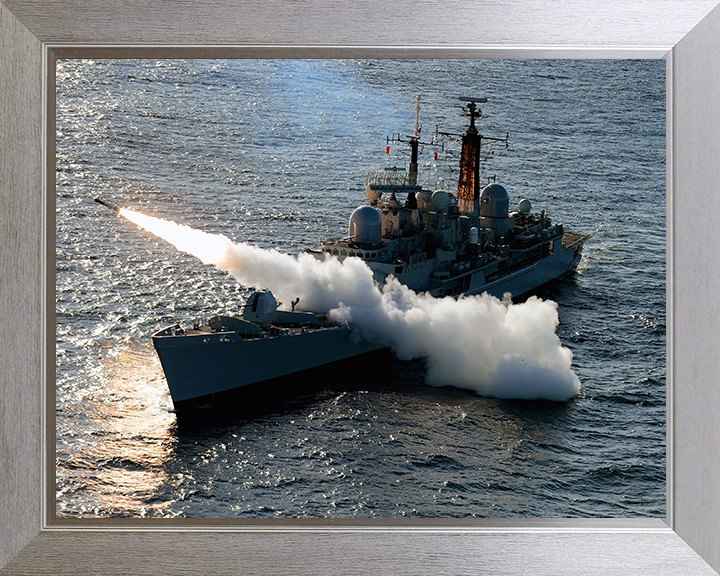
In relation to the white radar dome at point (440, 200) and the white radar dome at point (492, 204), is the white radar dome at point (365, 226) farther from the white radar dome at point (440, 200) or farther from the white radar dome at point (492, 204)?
the white radar dome at point (492, 204)

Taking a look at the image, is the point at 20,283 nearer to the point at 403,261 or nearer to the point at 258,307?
the point at 258,307

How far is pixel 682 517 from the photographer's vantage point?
715 centimetres

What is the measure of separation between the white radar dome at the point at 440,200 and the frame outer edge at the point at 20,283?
1410 centimetres

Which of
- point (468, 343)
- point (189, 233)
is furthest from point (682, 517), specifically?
point (189, 233)

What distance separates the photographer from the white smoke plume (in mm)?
12781

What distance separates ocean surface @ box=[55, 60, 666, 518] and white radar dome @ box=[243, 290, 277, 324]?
1.07 m

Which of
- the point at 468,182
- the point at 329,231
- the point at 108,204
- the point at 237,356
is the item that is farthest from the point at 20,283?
the point at 468,182

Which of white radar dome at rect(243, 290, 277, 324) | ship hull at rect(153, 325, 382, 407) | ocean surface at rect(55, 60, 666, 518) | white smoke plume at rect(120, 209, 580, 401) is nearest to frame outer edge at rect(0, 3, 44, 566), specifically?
ocean surface at rect(55, 60, 666, 518)

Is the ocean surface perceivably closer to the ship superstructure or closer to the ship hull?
the ship hull

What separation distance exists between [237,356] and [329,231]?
321 centimetres

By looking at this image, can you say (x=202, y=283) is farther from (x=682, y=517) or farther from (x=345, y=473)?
(x=682, y=517)

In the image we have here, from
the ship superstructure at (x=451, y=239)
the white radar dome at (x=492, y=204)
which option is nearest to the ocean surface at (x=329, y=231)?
the ship superstructure at (x=451, y=239)

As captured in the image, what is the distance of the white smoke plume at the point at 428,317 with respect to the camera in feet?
41.9

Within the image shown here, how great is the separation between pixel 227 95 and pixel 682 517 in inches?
293
